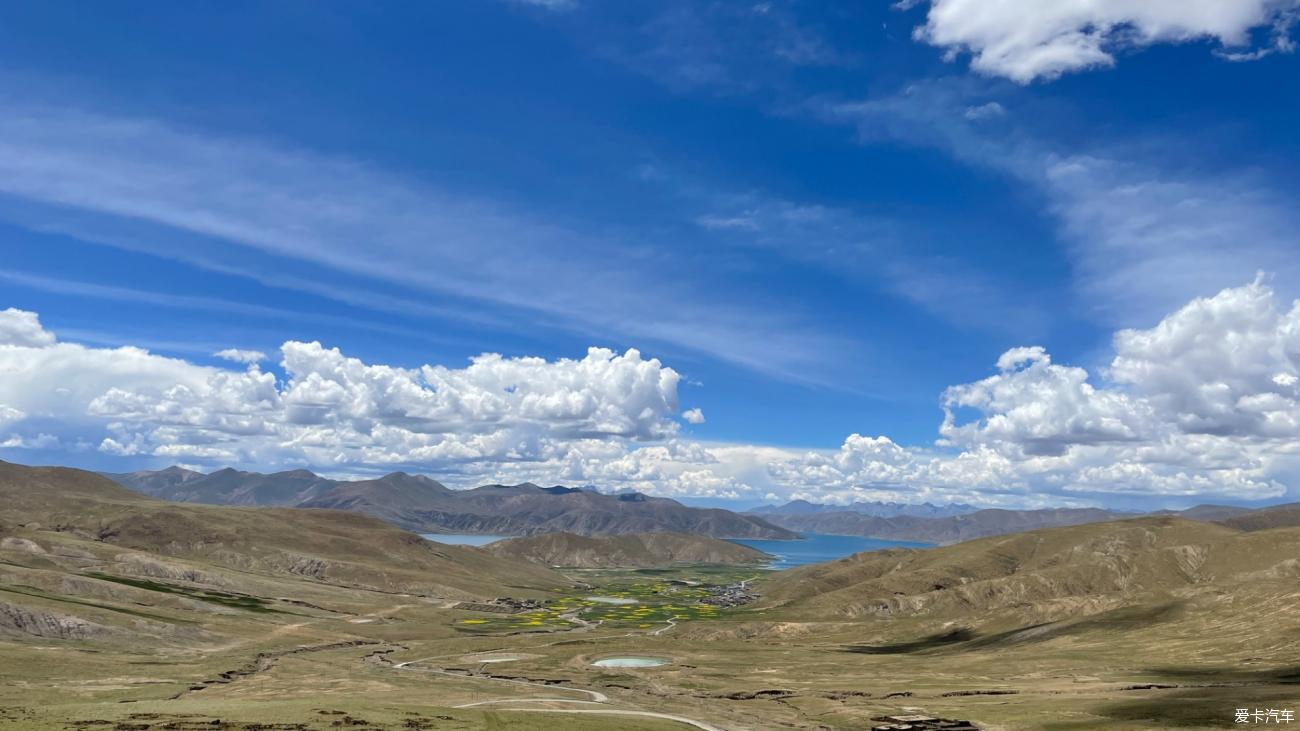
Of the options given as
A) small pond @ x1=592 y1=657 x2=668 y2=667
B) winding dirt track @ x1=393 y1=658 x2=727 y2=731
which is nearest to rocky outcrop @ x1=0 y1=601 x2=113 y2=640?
winding dirt track @ x1=393 y1=658 x2=727 y2=731

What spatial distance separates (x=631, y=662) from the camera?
175 meters

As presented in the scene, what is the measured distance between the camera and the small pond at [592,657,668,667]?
16862 centimetres

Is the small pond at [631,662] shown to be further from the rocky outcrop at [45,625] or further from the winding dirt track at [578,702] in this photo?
the rocky outcrop at [45,625]

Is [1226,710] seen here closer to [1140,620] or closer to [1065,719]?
[1065,719]

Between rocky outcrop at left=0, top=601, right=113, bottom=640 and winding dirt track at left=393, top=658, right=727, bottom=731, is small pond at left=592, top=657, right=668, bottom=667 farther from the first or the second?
rocky outcrop at left=0, top=601, right=113, bottom=640

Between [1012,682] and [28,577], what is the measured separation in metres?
222

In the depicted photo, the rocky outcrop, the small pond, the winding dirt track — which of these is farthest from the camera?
the small pond

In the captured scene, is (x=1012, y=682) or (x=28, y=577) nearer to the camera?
(x=1012, y=682)

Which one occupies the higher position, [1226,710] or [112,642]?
[1226,710]

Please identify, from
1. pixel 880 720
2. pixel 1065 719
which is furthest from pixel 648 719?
pixel 1065 719

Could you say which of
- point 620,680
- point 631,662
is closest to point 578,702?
point 620,680

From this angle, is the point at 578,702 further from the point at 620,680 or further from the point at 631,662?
the point at 631,662

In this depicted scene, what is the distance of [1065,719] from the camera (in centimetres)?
9469

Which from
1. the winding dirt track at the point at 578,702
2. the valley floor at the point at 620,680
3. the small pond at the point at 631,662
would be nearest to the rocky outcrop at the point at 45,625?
the valley floor at the point at 620,680
